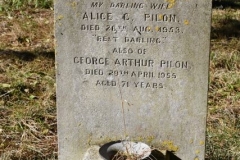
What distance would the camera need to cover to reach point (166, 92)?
325cm

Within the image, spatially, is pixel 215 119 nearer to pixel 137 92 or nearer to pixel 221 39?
pixel 137 92

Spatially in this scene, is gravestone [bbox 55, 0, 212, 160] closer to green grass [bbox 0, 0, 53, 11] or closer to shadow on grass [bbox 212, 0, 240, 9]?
green grass [bbox 0, 0, 53, 11]

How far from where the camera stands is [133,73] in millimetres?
3240

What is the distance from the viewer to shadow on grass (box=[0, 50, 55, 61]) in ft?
19.8

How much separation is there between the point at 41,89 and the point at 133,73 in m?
2.14

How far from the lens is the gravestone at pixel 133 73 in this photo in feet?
10.2

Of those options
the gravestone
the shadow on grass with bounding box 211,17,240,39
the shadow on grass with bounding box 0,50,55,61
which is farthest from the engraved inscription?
the shadow on grass with bounding box 211,17,240,39

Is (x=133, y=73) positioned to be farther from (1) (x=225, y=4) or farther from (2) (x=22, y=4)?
(1) (x=225, y=4)

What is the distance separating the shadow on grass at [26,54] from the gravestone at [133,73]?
107 inches

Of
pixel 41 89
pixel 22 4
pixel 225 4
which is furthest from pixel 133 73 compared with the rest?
pixel 225 4

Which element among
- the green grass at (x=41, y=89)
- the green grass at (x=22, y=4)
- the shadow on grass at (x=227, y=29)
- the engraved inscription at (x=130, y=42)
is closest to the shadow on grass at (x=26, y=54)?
the green grass at (x=41, y=89)

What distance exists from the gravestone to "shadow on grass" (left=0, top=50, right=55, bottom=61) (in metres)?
2.73

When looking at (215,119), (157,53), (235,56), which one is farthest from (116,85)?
(235,56)

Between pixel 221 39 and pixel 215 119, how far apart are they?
2613mm
